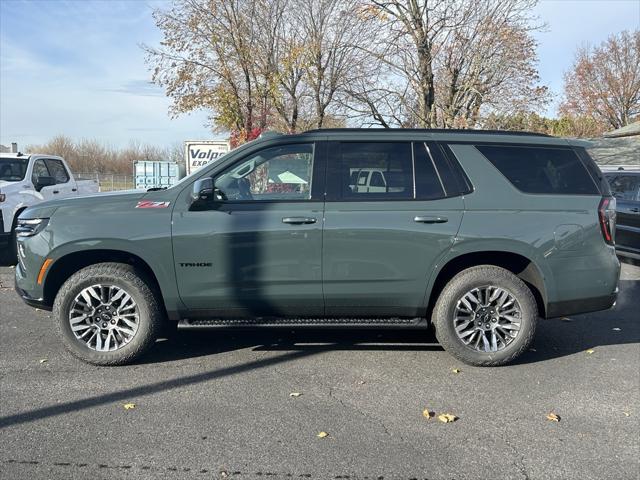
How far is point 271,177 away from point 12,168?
7.66 metres

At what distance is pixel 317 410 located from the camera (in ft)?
12.9

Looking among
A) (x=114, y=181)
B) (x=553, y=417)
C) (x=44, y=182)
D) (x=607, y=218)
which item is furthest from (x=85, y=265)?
(x=114, y=181)

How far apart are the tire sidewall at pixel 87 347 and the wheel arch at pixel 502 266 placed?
2.43 meters

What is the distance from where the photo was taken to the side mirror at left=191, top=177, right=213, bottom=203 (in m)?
4.47

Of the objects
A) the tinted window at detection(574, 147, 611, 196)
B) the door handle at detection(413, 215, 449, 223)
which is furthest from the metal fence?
the tinted window at detection(574, 147, 611, 196)

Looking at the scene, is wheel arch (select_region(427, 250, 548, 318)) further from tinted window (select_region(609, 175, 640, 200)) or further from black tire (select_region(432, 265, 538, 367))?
tinted window (select_region(609, 175, 640, 200))

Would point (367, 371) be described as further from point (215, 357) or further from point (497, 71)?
point (497, 71)

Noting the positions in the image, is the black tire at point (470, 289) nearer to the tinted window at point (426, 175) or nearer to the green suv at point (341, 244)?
the green suv at point (341, 244)

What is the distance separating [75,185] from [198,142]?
749 centimetres

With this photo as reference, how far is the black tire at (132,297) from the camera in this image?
4.60 m

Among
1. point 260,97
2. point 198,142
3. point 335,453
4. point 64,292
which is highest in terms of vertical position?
point 260,97

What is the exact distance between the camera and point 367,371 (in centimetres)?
467

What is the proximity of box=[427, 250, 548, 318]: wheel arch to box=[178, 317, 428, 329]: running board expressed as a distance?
0.38 metres

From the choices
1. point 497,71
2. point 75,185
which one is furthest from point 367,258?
point 497,71
